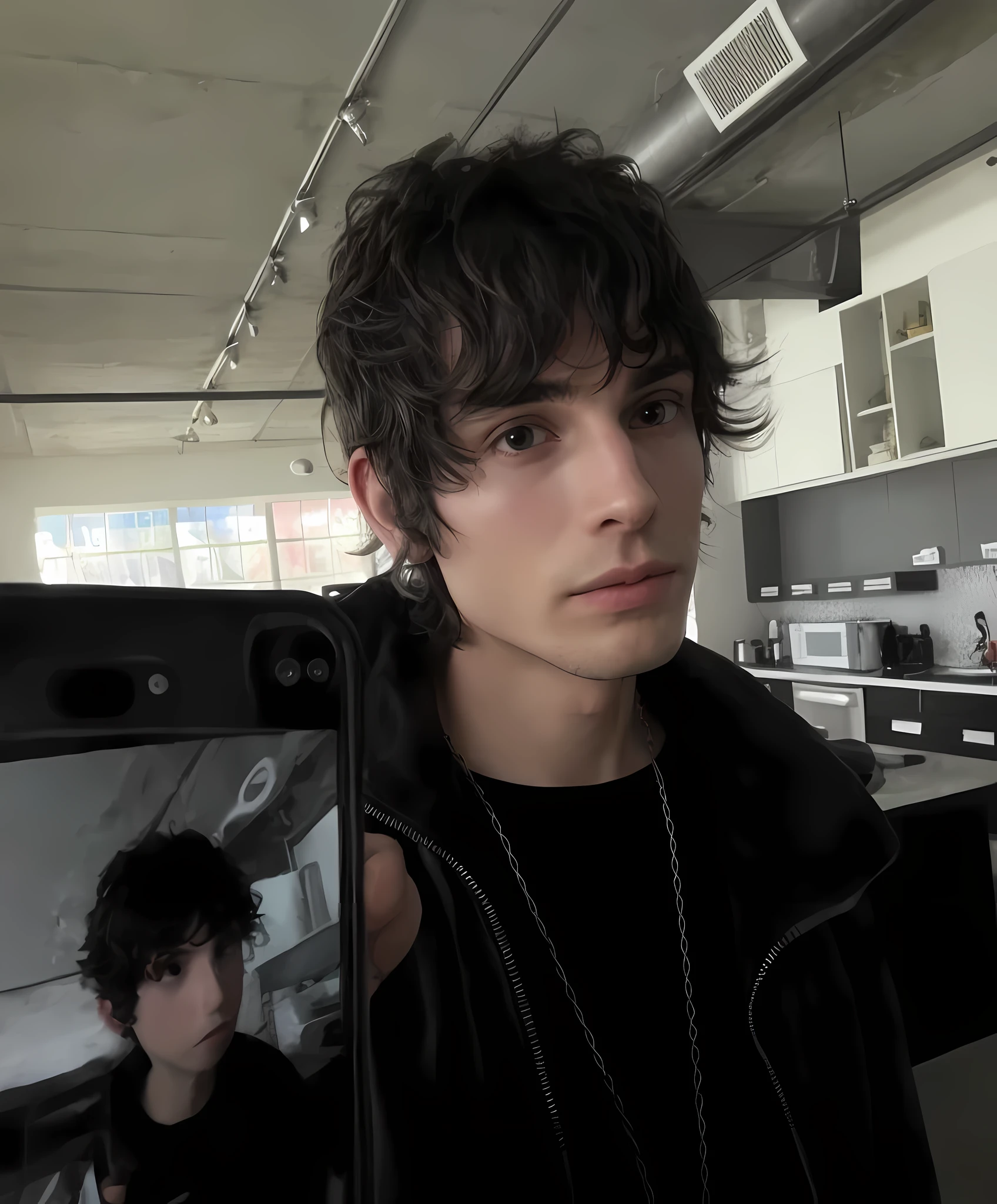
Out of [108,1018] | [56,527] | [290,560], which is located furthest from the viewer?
[290,560]

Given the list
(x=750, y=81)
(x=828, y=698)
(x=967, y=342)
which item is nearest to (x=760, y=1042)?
(x=750, y=81)

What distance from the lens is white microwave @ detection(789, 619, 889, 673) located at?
3637 mm

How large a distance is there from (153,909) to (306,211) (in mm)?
2981

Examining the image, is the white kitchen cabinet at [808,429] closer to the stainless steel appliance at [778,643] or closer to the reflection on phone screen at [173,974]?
the stainless steel appliance at [778,643]

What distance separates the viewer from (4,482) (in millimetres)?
6297

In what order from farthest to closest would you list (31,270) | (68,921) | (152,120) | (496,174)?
(31,270) → (152,120) → (496,174) → (68,921)

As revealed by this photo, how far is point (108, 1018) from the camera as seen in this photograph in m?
0.32

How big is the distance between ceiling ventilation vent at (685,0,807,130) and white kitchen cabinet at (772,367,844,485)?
1.90 metres

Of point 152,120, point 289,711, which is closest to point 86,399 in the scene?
point 152,120

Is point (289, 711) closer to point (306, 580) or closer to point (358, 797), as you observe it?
point (358, 797)

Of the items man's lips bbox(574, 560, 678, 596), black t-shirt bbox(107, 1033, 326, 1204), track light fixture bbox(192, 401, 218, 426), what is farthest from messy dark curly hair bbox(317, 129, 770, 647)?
track light fixture bbox(192, 401, 218, 426)

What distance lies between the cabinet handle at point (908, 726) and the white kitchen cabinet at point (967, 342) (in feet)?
3.59

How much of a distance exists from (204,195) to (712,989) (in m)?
3.14

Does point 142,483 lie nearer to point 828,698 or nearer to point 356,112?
point 356,112
